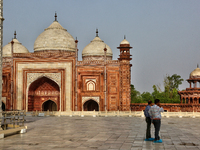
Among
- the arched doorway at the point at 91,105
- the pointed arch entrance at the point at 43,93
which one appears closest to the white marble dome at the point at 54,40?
the pointed arch entrance at the point at 43,93

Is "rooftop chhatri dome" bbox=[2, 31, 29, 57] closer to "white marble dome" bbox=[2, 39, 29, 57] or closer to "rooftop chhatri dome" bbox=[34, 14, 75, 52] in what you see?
"white marble dome" bbox=[2, 39, 29, 57]

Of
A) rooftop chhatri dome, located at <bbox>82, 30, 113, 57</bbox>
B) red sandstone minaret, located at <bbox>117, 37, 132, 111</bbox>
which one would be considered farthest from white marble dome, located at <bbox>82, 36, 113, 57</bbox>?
red sandstone minaret, located at <bbox>117, 37, 132, 111</bbox>

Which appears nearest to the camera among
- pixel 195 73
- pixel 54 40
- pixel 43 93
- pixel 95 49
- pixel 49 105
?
pixel 43 93

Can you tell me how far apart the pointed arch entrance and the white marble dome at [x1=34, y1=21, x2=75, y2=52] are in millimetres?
4118

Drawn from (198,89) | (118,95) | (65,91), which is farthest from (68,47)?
(198,89)

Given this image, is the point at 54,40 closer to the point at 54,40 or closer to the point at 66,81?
the point at 54,40

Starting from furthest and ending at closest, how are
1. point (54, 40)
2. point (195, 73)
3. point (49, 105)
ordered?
point (195, 73)
point (49, 105)
point (54, 40)

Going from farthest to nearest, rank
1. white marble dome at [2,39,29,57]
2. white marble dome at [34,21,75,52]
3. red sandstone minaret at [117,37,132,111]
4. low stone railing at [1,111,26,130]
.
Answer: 1. white marble dome at [2,39,29,57]
2. white marble dome at [34,21,75,52]
3. red sandstone minaret at [117,37,132,111]
4. low stone railing at [1,111,26,130]

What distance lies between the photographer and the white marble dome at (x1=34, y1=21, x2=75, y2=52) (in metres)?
36.4

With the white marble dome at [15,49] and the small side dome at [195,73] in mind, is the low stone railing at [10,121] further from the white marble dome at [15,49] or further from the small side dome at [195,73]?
the small side dome at [195,73]

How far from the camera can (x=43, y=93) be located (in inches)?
1395

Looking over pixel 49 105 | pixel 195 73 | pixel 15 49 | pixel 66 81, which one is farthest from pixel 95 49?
pixel 195 73

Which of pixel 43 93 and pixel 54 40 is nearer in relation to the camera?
pixel 43 93

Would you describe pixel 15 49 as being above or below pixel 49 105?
above
